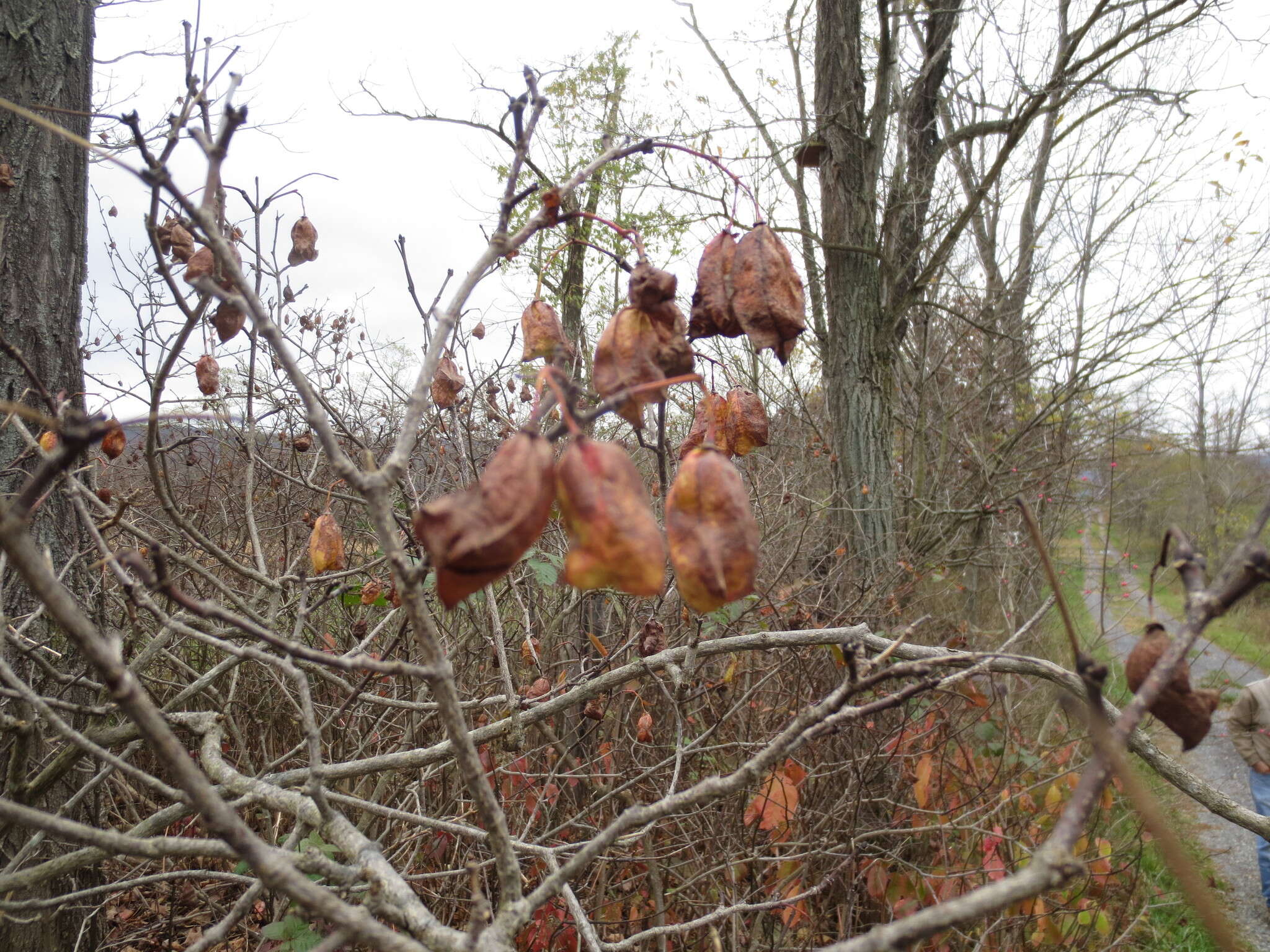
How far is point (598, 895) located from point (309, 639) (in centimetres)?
181

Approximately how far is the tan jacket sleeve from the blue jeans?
0.13 m

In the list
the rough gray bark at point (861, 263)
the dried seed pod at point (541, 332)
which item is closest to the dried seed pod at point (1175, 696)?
the dried seed pod at point (541, 332)

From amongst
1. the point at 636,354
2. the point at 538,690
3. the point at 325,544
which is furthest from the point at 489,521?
the point at 538,690

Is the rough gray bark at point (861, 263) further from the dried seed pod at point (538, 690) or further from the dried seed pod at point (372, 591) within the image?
the dried seed pod at point (372, 591)

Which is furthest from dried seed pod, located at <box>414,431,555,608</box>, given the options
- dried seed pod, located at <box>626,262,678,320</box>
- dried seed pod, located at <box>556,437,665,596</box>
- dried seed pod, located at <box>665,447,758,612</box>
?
dried seed pod, located at <box>626,262,678,320</box>

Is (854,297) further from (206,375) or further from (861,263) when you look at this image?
(206,375)

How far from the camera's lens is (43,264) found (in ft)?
8.32

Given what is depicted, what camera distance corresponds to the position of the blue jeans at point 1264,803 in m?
5.89

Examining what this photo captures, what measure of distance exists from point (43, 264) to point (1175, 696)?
3269mm

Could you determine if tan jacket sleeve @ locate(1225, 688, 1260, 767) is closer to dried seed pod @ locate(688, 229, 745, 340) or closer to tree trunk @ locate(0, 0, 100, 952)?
dried seed pod @ locate(688, 229, 745, 340)

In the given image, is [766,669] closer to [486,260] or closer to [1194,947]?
[486,260]

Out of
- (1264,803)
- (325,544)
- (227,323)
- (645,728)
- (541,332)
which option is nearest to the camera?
(541,332)

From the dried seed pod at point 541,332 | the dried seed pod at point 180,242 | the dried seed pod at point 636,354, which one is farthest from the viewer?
the dried seed pod at point 180,242

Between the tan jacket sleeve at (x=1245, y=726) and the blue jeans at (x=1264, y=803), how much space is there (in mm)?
133
